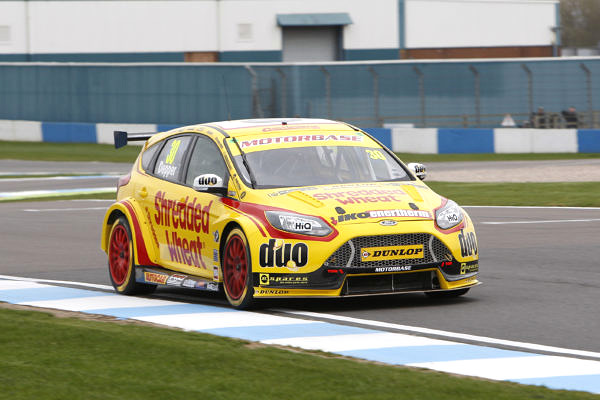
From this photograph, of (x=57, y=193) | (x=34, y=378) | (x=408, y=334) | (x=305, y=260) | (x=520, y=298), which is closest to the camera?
(x=34, y=378)

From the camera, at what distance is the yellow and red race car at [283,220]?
29.0ft

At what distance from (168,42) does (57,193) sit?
2422 centimetres

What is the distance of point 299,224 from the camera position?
29.0 feet

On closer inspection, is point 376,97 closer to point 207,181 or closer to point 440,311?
point 207,181

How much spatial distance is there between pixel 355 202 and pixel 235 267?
1045mm

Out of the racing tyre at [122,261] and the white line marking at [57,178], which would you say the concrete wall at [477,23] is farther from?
the racing tyre at [122,261]

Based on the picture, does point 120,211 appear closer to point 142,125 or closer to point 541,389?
point 541,389

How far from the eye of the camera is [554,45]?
50688 mm

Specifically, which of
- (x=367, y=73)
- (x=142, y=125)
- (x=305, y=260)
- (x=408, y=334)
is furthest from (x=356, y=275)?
(x=142, y=125)

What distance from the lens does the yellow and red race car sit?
8.83 m

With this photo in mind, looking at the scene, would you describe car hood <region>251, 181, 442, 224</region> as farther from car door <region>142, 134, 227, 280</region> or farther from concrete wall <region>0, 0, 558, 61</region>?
concrete wall <region>0, 0, 558, 61</region>

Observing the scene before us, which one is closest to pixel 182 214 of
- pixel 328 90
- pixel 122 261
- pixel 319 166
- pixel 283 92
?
pixel 122 261

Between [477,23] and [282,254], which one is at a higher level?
[477,23]

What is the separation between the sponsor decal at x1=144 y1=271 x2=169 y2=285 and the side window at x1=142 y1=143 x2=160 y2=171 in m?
1.06
